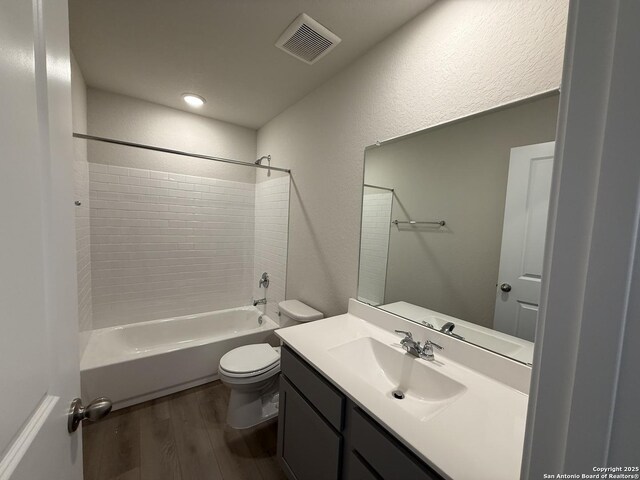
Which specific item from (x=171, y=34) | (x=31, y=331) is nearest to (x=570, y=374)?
(x=31, y=331)

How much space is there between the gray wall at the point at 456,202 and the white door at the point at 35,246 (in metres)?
1.37

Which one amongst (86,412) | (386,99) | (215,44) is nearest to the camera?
(86,412)

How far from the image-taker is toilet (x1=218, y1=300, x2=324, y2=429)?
1636 mm

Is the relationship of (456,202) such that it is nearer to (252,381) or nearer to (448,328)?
(448,328)

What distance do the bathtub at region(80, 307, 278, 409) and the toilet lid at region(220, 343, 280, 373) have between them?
445mm

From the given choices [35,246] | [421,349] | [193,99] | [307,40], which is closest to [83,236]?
[193,99]

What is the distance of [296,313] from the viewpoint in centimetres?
191

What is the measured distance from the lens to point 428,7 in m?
1.24

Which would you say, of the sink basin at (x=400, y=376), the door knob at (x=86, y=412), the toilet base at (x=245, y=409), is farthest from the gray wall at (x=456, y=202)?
the door knob at (x=86, y=412)

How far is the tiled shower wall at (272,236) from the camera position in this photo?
Answer: 2496 mm

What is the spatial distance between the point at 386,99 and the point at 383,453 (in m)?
1.66

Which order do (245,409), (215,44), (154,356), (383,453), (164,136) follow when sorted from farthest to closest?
1. (164,136)
2. (154,356)
3. (245,409)
4. (215,44)
5. (383,453)

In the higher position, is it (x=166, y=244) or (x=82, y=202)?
(x=82, y=202)

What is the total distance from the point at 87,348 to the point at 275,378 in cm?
153
